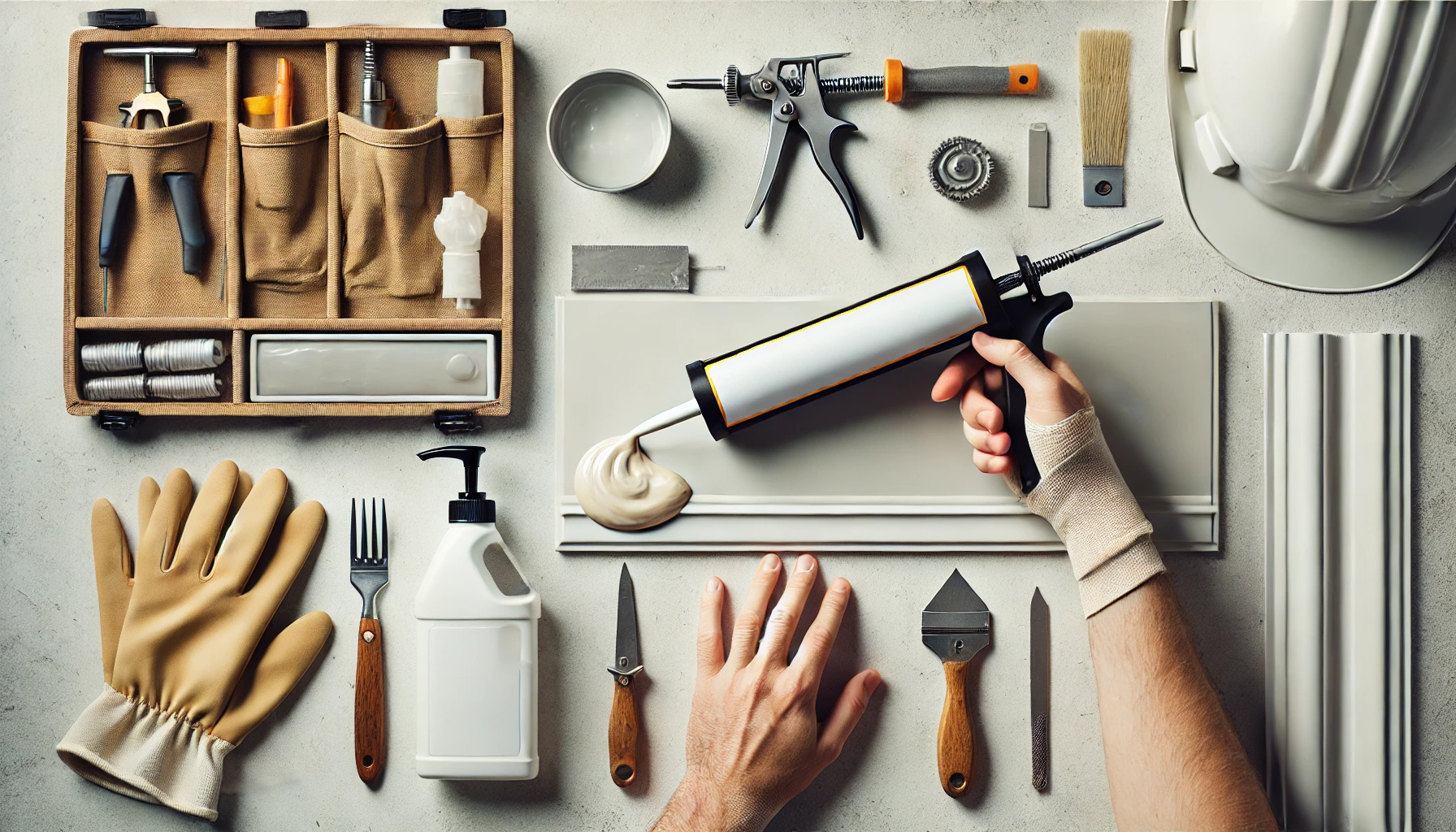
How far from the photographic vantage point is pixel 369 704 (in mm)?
1256

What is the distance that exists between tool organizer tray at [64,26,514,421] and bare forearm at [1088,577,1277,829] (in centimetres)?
94

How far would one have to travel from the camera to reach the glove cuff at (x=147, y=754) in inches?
48.3

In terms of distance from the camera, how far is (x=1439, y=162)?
1.12 metres

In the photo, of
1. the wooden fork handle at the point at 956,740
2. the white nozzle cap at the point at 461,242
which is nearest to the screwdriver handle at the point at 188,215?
the white nozzle cap at the point at 461,242

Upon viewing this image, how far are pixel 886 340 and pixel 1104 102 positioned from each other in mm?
547

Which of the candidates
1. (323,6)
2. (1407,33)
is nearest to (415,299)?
(323,6)

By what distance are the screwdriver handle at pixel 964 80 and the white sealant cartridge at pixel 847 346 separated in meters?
0.31

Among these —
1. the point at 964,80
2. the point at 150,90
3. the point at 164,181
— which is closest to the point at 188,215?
the point at 164,181

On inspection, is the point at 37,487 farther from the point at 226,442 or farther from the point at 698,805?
the point at 698,805

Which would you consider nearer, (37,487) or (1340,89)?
(1340,89)

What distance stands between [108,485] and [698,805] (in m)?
1.03

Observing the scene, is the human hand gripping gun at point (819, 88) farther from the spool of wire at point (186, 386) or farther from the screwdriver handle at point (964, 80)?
the spool of wire at point (186, 386)

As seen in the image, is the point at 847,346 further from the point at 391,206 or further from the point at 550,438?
the point at 391,206

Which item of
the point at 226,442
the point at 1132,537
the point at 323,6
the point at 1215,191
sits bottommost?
the point at 1132,537
